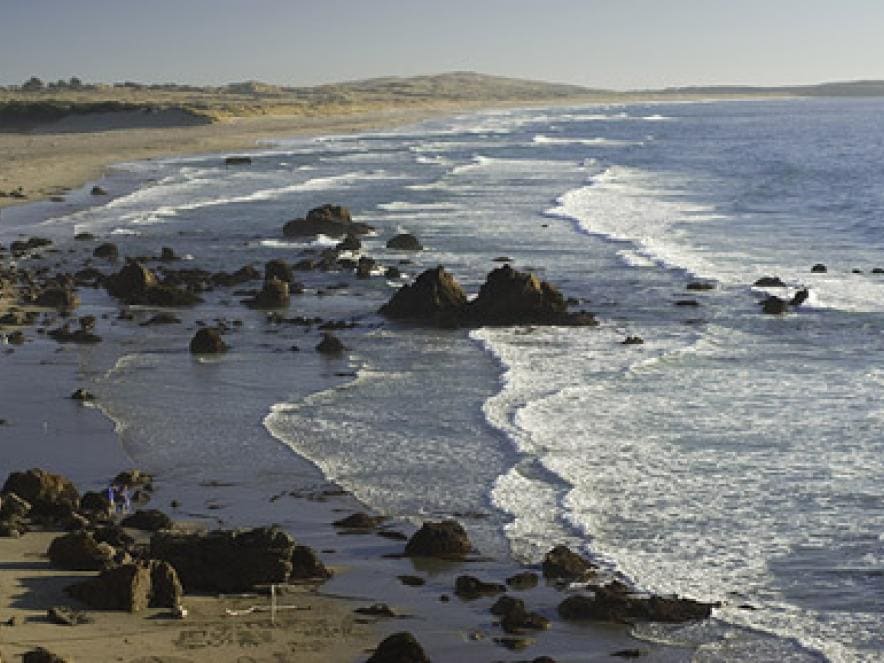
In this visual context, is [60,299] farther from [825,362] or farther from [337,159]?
[337,159]

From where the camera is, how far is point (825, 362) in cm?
2444

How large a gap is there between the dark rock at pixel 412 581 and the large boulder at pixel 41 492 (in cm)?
380

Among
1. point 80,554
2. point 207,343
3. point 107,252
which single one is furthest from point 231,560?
point 107,252

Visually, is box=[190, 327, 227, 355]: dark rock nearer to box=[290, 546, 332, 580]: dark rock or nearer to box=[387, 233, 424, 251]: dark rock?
box=[290, 546, 332, 580]: dark rock

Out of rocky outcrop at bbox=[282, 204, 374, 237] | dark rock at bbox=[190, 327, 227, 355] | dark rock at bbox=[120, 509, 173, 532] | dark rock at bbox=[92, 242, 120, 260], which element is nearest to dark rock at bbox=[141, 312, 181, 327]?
dark rock at bbox=[190, 327, 227, 355]

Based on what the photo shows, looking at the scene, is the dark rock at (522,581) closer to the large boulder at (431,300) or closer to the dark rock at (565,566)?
the dark rock at (565,566)

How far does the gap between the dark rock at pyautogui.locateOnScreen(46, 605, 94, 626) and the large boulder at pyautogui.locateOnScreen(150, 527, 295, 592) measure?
1215 millimetres

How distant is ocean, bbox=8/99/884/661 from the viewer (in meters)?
14.3

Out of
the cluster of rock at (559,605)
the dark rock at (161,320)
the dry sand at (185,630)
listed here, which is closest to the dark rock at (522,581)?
the cluster of rock at (559,605)

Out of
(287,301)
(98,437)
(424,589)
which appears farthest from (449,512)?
(287,301)

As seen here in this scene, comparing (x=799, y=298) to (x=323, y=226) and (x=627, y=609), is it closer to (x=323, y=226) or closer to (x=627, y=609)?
(x=323, y=226)

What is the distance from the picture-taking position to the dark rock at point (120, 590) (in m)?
12.1

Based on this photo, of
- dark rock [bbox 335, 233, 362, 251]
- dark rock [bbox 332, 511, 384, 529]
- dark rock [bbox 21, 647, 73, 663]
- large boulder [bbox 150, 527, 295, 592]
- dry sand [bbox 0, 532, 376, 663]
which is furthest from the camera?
dark rock [bbox 335, 233, 362, 251]

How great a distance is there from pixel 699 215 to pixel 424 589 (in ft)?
135
